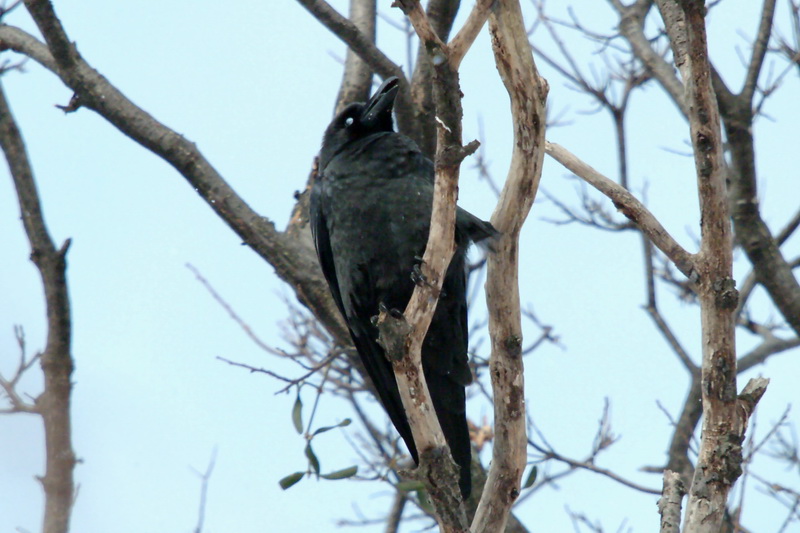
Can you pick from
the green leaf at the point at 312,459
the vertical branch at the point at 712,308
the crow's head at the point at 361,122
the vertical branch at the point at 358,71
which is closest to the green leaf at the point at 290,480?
the green leaf at the point at 312,459

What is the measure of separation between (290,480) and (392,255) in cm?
121

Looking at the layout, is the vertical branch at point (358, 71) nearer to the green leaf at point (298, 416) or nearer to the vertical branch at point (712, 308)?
the green leaf at point (298, 416)

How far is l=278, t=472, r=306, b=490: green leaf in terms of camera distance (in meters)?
4.01

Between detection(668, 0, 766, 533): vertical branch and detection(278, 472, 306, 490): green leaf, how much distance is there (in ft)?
6.20

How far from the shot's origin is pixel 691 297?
6.23 meters

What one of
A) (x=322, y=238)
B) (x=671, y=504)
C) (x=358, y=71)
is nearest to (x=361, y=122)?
(x=322, y=238)

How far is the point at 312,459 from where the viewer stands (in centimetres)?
414

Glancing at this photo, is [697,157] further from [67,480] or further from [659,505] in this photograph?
[67,480]

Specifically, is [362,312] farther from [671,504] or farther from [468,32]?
[468,32]

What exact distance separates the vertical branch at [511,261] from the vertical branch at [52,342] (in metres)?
1.37

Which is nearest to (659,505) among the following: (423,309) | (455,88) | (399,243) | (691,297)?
(423,309)

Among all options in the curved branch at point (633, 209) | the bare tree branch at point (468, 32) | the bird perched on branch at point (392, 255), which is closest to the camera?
the bare tree branch at point (468, 32)

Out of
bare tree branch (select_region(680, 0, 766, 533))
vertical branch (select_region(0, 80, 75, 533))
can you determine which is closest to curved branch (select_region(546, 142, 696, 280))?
bare tree branch (select_region(680, 0, 766, 533))

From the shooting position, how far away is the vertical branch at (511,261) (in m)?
2.59
